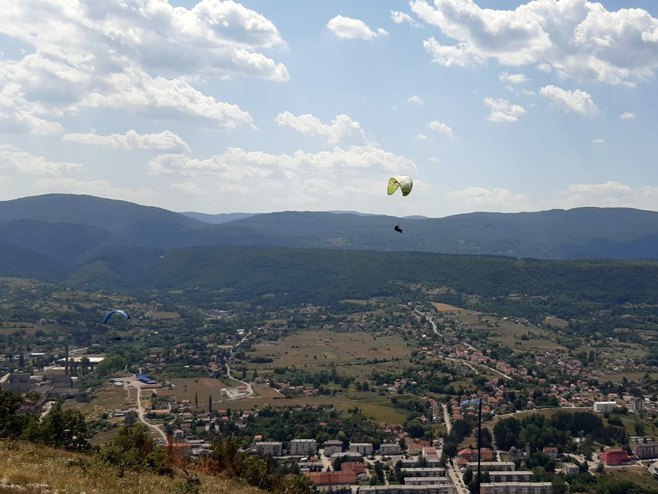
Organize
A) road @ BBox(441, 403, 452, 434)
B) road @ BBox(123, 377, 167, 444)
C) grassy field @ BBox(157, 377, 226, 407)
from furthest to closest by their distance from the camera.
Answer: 1. grassy field @ BBox(157, 377, 226, 407)
2. road @ BBox(441, 403, 452, 434)
3. road @ BBox(123, 377, 167, 444)

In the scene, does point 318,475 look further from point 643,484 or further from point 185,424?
point 643,484

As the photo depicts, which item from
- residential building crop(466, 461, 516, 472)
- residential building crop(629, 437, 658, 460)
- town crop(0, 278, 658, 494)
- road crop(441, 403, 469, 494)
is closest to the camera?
road crop(441, 403, 469, 494)

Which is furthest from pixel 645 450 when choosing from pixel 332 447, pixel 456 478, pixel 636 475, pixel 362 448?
pixel 332 447

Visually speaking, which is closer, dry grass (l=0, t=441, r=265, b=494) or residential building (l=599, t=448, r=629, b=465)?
dry grass (l=0, t=441, r=265, b=494)

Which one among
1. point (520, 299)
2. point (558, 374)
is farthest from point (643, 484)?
point (520, 299)

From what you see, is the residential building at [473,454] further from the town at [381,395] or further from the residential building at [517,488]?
the residential building at [517,488]

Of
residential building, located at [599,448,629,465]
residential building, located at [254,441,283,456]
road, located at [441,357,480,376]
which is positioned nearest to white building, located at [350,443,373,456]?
residential building, located at [254,441,283,456]

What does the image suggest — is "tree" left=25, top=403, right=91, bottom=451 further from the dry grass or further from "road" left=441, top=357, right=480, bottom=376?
"road" left=441, top=357, right=480, bottom=376

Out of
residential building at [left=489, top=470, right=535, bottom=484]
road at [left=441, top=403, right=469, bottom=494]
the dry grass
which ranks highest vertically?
the dry grass
